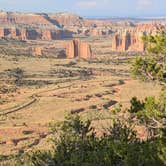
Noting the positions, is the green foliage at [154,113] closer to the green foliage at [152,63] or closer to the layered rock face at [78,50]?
the green foliage at [152,63]

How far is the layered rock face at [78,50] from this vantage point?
119938 millimetres

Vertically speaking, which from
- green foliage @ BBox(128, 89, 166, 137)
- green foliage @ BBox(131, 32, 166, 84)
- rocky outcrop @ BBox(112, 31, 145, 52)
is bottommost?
rocky outcrop @ BBox(112, 31, 145, 52)

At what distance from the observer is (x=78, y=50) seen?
400ft

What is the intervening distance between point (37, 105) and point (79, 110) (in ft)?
19.2

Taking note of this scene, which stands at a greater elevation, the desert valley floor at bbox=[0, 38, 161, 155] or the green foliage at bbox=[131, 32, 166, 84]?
the green foliage at bbox=[131, 32, 166, 84]

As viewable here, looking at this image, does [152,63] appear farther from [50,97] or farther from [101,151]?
[50,97]

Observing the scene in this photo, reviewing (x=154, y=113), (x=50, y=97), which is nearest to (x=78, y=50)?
(x=50, y=97)

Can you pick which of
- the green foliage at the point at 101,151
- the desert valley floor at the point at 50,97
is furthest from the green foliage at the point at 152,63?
the desert valley floor at the point at 50,97

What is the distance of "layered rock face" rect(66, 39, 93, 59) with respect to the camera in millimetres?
119938

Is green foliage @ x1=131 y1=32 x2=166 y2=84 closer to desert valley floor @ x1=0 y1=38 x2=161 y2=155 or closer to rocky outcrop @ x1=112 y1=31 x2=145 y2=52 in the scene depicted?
desert valley floor @ x1=0 y1=38 x2=161 y2=155

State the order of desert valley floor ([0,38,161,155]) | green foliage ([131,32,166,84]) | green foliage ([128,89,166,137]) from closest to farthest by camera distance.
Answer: green foliage ([128,89,166,137]) → green foliage ([131,32,166,84]) → desert valley floor ([0,38,161,155])

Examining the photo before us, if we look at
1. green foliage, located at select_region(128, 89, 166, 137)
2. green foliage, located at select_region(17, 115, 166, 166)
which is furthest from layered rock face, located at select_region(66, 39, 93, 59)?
green foliage, located at select_region(128, 89, 166, 137)

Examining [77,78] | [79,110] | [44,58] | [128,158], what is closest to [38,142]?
[79,110]

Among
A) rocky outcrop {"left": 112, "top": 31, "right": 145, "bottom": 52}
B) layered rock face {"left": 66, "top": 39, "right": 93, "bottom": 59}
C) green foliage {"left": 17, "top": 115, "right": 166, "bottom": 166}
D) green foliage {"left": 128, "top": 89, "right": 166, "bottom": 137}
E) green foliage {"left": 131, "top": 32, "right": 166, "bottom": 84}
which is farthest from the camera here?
rocky outcrop {"left": 112, "top": 31, "right": 145, "bottom": 52}
